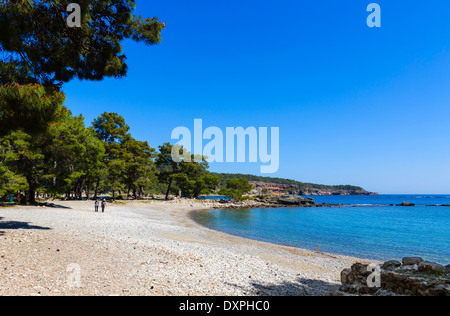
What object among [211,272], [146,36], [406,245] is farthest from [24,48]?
[406,245]

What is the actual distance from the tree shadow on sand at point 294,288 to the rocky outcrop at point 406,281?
0.98 m

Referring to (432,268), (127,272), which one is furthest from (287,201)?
(127,272)

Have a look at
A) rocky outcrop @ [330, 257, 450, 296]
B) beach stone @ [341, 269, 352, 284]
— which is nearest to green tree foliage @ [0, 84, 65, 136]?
rocky outcrop @ [330, 257, 450, 296]

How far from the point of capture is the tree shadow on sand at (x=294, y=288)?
7445mm

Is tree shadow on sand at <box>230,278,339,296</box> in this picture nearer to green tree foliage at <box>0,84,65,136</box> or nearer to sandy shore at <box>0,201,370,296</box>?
sandy shore at <box>0,201,370,296</box>

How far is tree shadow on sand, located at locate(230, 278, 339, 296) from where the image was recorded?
7445 millimetres

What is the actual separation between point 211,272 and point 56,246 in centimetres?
673

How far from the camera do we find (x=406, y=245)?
22500mm

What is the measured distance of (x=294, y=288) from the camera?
26.8 feet

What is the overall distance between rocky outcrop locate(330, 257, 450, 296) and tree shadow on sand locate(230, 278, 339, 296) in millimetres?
984

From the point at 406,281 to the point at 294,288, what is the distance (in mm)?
3261

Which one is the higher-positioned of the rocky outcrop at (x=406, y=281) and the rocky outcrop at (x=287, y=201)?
the rocky outcrop at (x=406, y=281)

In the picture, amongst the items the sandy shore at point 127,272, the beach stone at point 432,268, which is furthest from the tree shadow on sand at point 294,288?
the beach stone at point 432,268

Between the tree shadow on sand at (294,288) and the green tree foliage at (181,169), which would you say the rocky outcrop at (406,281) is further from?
the green tree foliage at (181,169)
